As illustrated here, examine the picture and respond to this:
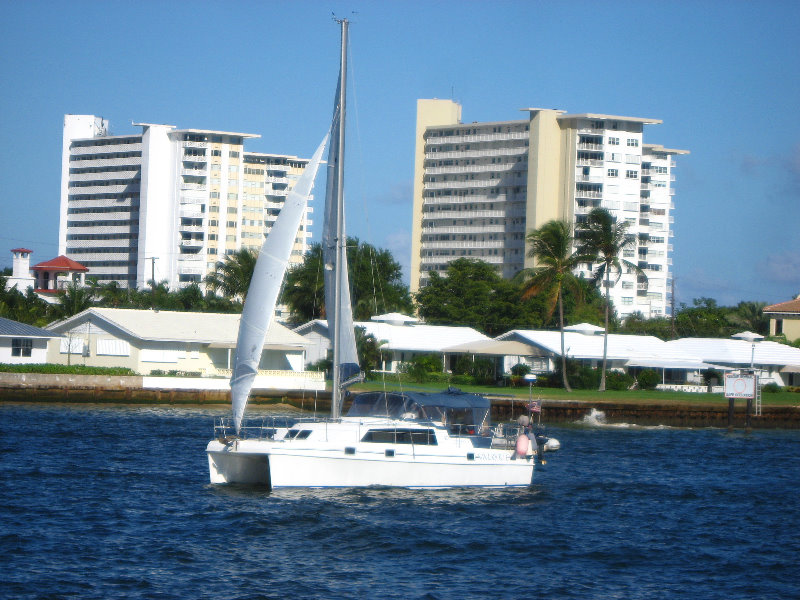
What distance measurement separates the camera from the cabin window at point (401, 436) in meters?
30.9

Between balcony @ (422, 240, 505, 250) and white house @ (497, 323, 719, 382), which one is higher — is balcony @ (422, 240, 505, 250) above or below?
above

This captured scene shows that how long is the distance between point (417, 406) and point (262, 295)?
5.88 m

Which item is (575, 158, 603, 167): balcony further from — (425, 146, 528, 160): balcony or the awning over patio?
the awning over patio

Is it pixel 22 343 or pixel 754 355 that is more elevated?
pixel 754 355

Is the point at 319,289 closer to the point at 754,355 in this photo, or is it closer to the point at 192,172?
the point at 754,355

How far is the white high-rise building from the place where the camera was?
17638cm

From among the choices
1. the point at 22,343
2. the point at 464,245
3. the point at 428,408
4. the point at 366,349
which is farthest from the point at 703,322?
the point at 428,408

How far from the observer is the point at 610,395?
2758 inches

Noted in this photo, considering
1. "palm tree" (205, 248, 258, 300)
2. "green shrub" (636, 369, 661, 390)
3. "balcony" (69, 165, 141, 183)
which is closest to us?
"green shrub" (636, 369, 661, 390)

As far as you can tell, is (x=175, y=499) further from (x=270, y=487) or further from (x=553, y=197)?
(x=553, y=197)

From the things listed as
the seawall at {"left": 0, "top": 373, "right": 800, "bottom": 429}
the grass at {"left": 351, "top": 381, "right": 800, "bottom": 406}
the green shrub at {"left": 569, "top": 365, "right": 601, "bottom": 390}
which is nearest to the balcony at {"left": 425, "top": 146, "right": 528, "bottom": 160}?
the green shrub at {"left": 569, "top": 365, "right": 601, "bottom": 390}

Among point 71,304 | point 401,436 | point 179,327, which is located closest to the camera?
point 401,436

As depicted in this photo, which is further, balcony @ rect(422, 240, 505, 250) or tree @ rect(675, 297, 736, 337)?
balcony @ rect(422, 240, 505, 250)

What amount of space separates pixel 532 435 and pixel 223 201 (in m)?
151
